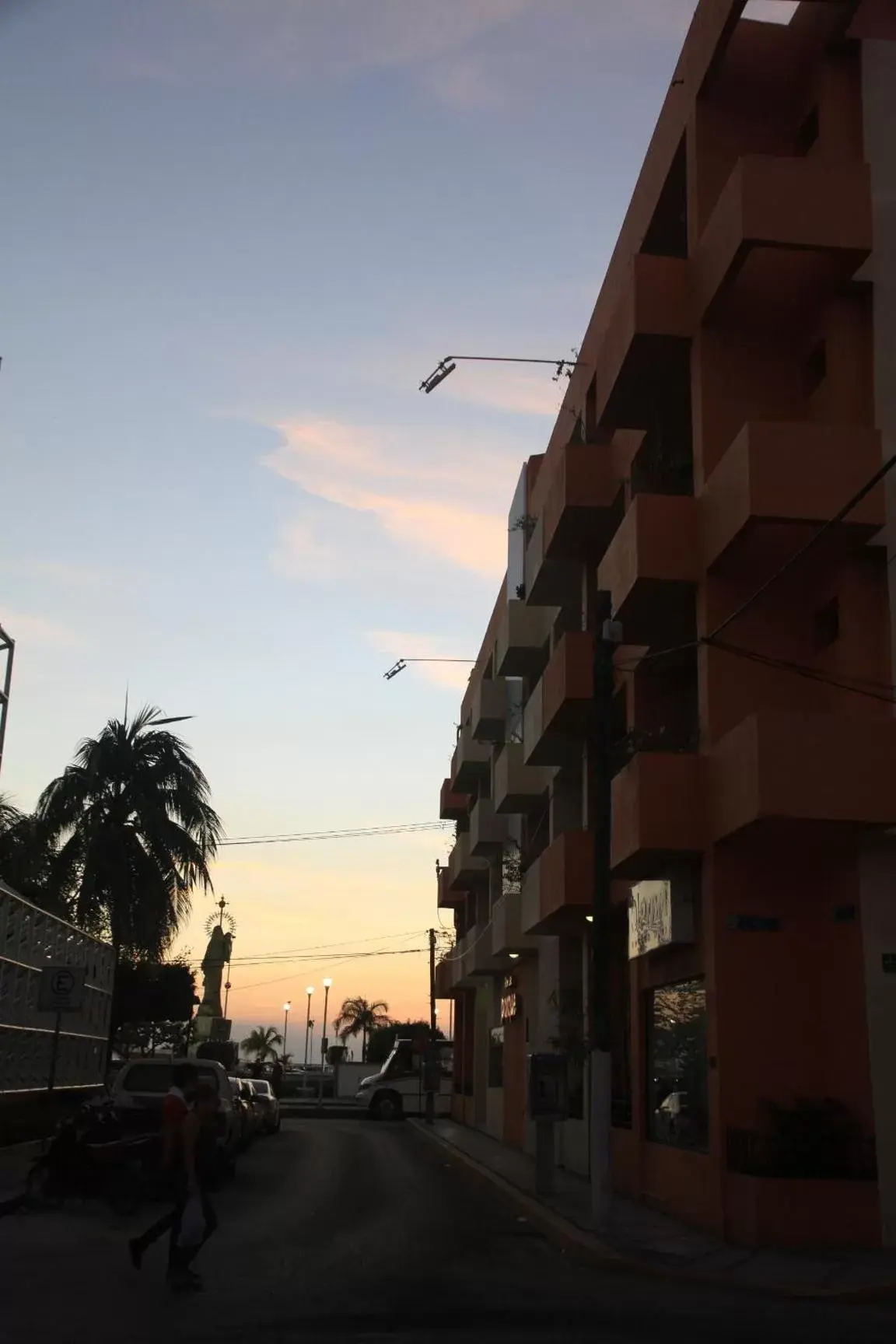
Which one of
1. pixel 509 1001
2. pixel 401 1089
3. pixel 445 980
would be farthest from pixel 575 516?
pixel 401 1089

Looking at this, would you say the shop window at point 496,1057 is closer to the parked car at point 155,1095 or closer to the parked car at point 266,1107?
the parked car at point 266,1107

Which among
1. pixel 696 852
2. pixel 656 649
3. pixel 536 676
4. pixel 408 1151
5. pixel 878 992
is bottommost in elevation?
pixel 408 1151

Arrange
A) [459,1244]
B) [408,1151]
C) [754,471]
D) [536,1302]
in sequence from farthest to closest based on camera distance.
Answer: [408,1151]
[754,471]
[459,1244]
[536,1302]

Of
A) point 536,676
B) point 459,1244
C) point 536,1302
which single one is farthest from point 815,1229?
point 536,676

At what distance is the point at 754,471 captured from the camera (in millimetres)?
16406

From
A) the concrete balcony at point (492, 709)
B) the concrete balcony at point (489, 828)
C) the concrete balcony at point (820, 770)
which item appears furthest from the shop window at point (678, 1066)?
the concrete balcony at point (492, 709)

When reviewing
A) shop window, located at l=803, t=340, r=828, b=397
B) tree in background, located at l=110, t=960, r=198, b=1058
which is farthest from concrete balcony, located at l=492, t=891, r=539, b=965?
shop window, located at l=803, t=340, r=828, b=397

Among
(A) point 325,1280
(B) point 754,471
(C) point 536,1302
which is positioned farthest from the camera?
(B) point 754,471

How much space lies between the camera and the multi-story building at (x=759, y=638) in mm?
15398

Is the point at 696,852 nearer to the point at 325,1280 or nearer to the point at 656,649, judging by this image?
the point at 656,649

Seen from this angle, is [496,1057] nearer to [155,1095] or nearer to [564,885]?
[564,885]

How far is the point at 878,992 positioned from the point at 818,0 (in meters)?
12.6

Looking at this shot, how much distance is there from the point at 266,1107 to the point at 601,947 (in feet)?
77.0

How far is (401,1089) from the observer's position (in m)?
52.0
